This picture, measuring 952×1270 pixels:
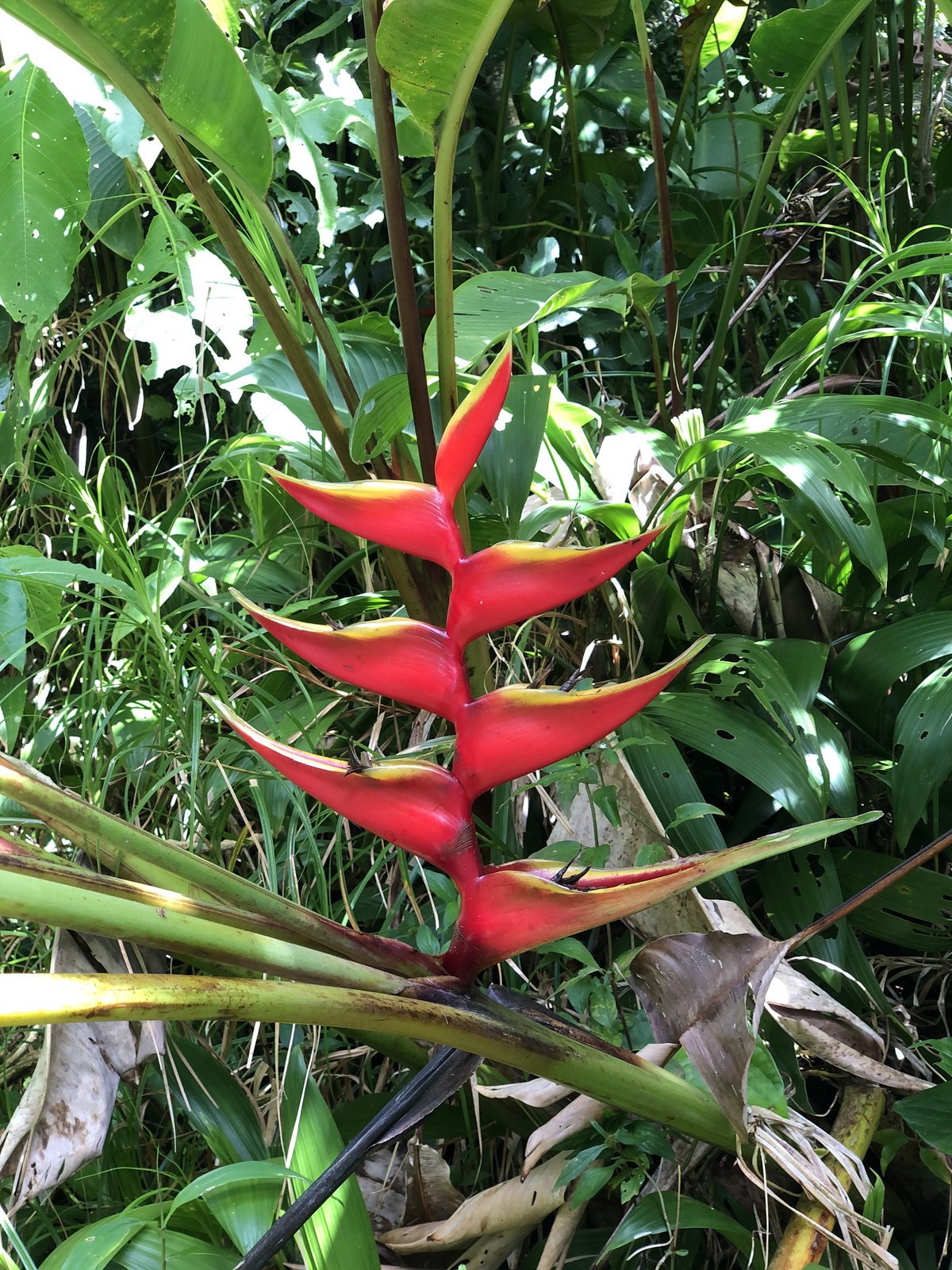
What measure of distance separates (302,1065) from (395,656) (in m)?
0.30

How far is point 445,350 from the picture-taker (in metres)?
0.71

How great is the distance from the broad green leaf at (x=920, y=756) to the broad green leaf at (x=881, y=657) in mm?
38

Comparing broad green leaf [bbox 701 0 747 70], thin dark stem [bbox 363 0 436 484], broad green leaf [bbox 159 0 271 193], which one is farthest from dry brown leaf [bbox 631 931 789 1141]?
broad green leaf [bbox 701 0 747 70]

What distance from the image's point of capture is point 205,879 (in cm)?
47

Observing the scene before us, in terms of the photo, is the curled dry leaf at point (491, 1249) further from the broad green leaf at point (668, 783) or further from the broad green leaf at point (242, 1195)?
the broad green leaf at point (668, 783)

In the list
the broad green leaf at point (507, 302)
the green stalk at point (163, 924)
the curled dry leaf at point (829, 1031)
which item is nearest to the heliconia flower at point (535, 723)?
the green stalk at point (163, 924)

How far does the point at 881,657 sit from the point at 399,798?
0.47 metres

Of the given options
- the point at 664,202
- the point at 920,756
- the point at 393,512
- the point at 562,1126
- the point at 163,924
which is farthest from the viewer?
the point at 664,202

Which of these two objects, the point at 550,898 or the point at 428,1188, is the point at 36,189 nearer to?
the point at 550,898

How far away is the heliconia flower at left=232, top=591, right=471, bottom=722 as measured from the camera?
1.51 ft

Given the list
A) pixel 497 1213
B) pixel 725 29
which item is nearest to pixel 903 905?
pixel 497 1213

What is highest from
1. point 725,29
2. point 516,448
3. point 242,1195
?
point 725,29

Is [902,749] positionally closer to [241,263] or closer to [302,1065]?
[302,1065]

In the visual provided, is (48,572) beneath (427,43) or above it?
beneath
